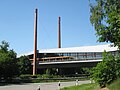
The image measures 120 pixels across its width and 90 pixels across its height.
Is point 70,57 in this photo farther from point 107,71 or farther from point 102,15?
point 107,71

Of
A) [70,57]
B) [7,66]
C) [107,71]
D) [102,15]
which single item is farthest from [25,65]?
[107,71]

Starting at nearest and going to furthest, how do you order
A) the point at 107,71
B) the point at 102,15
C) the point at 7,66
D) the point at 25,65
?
the point at 107,71
the point at 102,15
the point at 7,66
the point at 25,65

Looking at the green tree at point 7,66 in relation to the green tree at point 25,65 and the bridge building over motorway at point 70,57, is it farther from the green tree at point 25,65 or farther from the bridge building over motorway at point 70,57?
the bridge building over motorway at point 70,57

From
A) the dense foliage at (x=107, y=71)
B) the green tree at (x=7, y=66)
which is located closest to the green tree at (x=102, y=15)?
the dense foliage at (x=107, y=71)

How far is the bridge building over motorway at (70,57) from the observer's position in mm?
109419

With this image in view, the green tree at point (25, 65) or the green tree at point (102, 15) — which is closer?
the green tree at point (102, 15)

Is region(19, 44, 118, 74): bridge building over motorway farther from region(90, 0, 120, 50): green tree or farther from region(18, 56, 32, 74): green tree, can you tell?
region(90, 0, 120, 50): green tree

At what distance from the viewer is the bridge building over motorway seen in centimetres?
10942

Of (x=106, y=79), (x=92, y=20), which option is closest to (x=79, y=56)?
(x=92, y=20)

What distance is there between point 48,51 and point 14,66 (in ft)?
191

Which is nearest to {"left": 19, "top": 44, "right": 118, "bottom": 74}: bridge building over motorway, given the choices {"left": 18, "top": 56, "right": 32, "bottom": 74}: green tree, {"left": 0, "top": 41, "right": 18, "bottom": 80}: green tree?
{"left": 18, "top": 56, "right": 32, "bottom": 74}: green tree

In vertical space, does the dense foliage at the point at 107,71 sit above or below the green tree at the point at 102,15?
below

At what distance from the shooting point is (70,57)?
121m

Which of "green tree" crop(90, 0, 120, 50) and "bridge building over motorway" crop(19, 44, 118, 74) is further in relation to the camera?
"bridge building over motorway" crop(19, 44, 118, 74)
